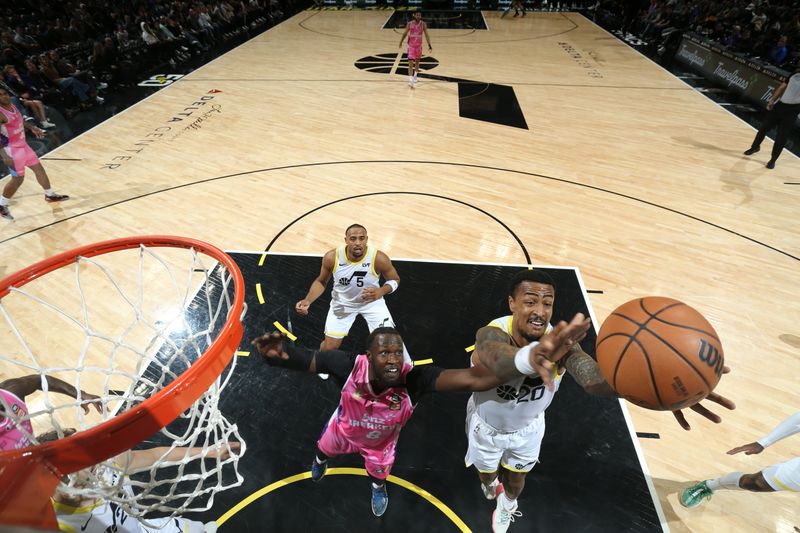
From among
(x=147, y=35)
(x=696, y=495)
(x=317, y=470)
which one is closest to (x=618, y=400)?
(x=696, y=495)

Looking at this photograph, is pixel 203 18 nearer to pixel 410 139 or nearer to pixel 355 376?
pixel 410 139

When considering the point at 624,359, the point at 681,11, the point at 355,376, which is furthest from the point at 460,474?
the point at 681,11

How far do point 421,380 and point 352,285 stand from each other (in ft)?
5.12

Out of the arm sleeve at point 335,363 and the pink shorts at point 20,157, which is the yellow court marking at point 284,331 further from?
the pink shorts at point 20,157

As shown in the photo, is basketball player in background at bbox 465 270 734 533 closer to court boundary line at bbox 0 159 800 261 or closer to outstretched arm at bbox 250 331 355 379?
outstretched arm at bbox 250 331 355 379

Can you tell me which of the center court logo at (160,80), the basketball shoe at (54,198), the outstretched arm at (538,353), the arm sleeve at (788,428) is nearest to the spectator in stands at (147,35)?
the center court logo at (160,80)

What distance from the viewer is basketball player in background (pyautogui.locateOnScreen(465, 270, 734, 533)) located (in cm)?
197

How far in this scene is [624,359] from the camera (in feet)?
6.59

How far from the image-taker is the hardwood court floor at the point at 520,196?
3.94 m

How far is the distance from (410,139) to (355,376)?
6.59 meters

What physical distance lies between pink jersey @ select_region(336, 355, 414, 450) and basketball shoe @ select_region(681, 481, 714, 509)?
2049mm

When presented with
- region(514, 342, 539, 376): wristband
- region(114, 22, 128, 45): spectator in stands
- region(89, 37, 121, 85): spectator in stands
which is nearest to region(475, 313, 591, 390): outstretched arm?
region(514, 342, 539, 376): wristband

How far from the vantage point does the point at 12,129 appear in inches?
220

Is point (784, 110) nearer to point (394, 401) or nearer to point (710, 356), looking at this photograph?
point (710, 356)
